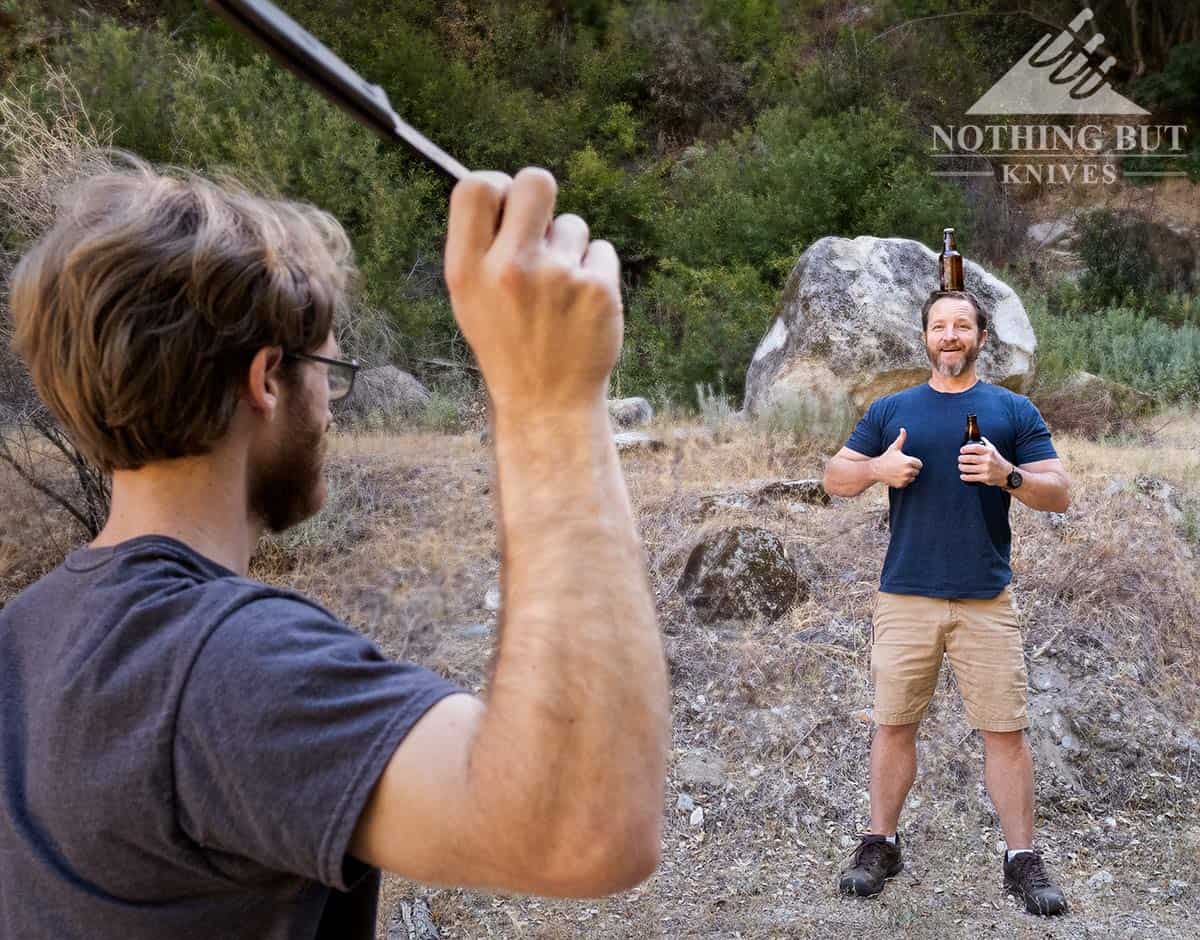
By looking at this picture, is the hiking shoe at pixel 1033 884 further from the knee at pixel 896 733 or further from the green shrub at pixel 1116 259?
the green shrub at pixel 1116 259

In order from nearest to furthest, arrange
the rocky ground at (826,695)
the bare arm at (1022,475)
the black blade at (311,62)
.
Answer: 1. the black blade at (311,62)
2. the bare arm at (1022,475)
3. the rocky ground at (826,695)

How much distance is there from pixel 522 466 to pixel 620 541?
0.08 m

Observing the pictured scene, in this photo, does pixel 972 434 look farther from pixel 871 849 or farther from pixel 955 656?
pixel 871 849

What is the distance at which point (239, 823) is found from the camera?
2.38 ft

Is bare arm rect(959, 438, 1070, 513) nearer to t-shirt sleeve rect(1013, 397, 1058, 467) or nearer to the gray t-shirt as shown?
t-shirt sleeve rect(1013, 397, 1058, 467)

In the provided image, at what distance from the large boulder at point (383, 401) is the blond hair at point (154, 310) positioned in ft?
25.7

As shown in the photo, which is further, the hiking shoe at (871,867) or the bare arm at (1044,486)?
the hiking shoe at (871,867)

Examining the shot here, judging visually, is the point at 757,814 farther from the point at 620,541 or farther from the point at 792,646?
the point at 620,541

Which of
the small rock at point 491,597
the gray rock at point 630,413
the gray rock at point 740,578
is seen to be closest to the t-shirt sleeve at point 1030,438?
the gray rock at point 740,578

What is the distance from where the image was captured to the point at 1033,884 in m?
3.32

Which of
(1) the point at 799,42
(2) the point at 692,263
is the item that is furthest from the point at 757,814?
(1) the point at 799,42

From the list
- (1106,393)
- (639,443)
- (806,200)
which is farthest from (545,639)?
(806,200)

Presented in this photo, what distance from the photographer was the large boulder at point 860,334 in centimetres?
781

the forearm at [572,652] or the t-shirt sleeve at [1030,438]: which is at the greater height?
the forearm at [572,652]
